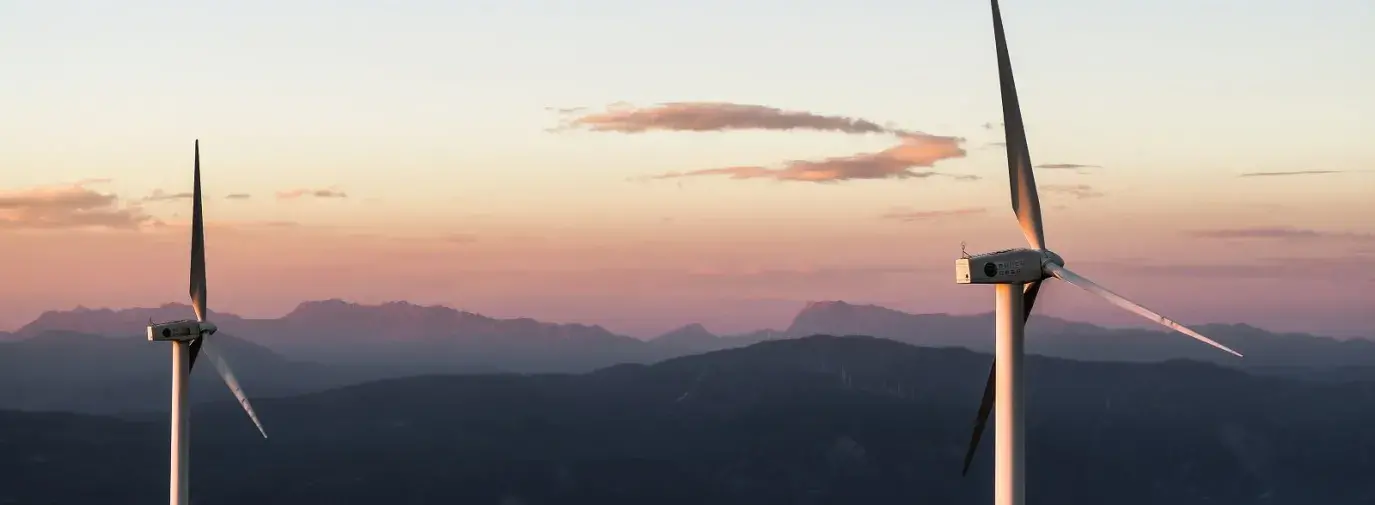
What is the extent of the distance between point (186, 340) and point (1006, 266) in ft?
294

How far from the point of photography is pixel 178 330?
504 feet

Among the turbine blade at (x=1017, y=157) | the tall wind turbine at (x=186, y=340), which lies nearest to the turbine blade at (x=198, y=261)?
the tall wind turbine at (x=186, y=340)

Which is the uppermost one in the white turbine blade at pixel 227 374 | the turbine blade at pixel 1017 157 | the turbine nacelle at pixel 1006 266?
the turbine blade at pixel 1017 157

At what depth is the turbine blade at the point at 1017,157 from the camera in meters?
108

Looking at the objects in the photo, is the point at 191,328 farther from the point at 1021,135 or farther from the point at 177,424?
the point at 1021,135

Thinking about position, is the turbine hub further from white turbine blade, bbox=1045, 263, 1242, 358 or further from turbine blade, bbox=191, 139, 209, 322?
turbine blade, bbox=191, 139, 209, 322

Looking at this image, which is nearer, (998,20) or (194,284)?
(998,20)

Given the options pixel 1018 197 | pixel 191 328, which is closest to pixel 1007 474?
pixel 1018 197

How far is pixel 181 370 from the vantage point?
156375mm

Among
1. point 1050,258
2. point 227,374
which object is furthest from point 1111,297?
point 227,374

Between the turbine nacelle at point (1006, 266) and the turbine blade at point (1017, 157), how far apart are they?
3.73 metres

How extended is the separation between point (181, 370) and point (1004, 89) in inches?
3564

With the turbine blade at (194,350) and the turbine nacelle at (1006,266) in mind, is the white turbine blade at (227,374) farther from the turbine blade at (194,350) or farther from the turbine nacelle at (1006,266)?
the turbine nacelle at (1006,266)

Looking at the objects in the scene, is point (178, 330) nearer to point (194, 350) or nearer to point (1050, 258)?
point (194, 350)
